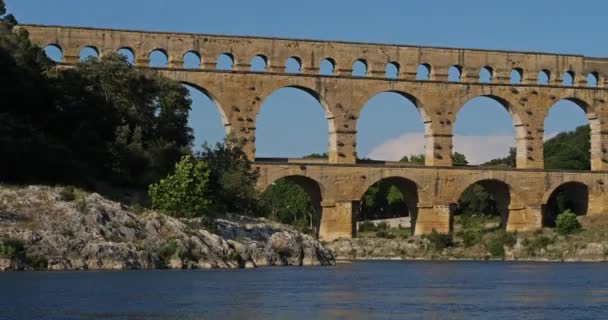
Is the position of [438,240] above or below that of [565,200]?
below

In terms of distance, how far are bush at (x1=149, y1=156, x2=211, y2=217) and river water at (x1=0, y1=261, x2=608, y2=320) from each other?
14.8 feet

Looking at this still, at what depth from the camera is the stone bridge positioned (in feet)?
243

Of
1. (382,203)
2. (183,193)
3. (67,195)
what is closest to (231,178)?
(183,193)

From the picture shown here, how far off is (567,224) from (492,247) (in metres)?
4.36

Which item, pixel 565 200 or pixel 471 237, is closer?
pixel 471 237

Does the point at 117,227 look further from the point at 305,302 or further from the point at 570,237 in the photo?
the point at 570,237

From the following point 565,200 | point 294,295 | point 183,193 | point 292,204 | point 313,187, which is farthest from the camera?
point 292,204

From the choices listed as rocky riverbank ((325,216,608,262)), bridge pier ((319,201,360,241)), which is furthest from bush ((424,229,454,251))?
bridge pier ((319,201,360,241))

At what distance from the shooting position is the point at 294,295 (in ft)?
139

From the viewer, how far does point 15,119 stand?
58.4 metres

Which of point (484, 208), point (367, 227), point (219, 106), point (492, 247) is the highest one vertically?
point (219, 106)

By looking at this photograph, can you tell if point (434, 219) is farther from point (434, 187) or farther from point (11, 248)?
point (11, 248)

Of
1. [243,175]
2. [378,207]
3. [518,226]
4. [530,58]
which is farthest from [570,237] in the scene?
[378,207]

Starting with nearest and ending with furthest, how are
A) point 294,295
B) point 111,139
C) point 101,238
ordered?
1. point 294,295
2. point 101,238
3. point 111,139
